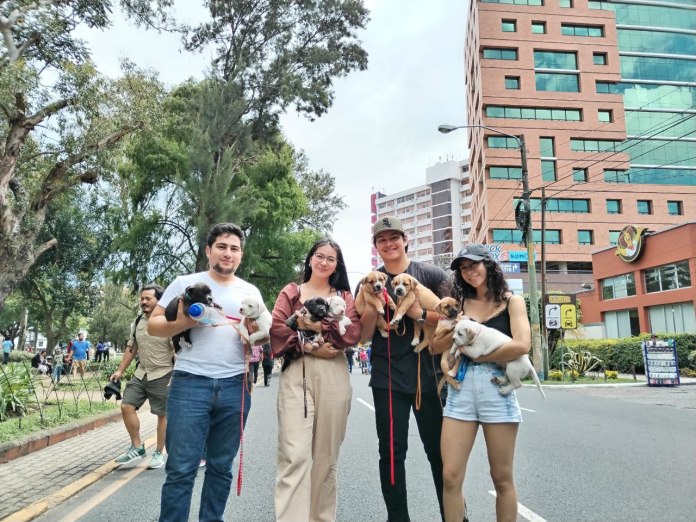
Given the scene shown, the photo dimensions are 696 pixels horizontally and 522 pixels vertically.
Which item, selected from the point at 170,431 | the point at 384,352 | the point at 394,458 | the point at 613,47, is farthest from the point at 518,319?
the point at 613,47

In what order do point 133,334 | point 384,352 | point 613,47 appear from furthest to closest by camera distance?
1. point 613,47
2. point 133,334
3. point 384,352

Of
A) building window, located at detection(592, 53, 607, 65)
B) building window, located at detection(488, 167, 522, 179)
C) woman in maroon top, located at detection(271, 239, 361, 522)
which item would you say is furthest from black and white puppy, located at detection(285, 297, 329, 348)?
building window, located at detection(592, 53, 607, 65)

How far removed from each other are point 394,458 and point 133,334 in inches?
158

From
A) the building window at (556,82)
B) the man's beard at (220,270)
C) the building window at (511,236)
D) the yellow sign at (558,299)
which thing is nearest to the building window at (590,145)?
the building window at (556,82)

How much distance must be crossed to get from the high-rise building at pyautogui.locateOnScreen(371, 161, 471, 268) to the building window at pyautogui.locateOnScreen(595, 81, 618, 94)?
52.0 m

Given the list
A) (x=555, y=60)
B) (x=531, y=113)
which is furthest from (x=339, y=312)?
(x=555, y=60)

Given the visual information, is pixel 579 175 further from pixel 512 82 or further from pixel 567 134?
pixel 512 82

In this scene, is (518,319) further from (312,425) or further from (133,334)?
(133,334)

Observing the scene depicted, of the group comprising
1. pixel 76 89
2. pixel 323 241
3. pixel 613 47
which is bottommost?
pixel 323 241

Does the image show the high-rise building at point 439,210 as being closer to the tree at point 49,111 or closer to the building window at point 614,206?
the building window at point 614,206

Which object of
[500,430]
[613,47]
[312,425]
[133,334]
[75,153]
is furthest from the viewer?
[613,47]

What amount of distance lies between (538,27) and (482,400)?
6091 centimetres

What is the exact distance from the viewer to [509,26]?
54.6 m

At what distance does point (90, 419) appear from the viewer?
881 cm
